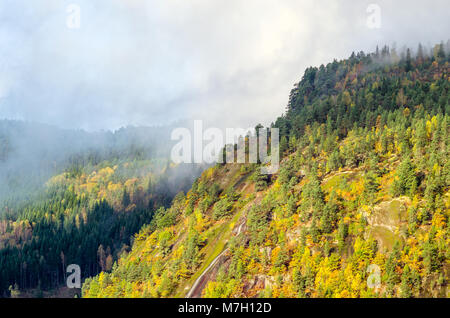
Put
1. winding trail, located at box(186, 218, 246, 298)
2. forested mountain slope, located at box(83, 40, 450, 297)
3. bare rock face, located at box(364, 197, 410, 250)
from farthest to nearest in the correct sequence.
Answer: winding trail, located at box(186, 218, 246, 298) → bare rock face, located at box(364, 197, 410, 250) → forested mountain slope, located at box(83, 40, 450, 297)

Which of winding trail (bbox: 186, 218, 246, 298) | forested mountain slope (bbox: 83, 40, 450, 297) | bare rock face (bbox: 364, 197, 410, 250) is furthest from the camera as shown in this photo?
winding trail (bbox: 186, 218, 246, 298)

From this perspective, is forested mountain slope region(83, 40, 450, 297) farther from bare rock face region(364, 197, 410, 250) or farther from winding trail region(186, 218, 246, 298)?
winding trail region(186, 218, 246, 298)

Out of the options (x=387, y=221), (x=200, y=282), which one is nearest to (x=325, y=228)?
(x=387, y=221)

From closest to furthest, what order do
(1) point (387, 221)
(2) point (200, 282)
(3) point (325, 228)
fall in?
(1) point (387, 221) → (3) point (325, 228) → (2) point (200, 282)

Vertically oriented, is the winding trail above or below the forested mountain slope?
below

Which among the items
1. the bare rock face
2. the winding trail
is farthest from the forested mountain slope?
the winding trail

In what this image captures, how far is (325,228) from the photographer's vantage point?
4075 inches

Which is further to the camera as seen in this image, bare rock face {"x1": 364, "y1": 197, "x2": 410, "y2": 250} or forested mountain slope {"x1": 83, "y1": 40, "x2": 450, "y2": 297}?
bare rock face {"x1": 364, "y1": 197, "x2": 410, "y2": 250}

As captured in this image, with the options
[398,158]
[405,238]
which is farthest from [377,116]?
[405,238]

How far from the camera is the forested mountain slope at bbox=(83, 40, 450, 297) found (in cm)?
8925

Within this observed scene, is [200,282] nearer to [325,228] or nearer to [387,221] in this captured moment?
[325,228]
